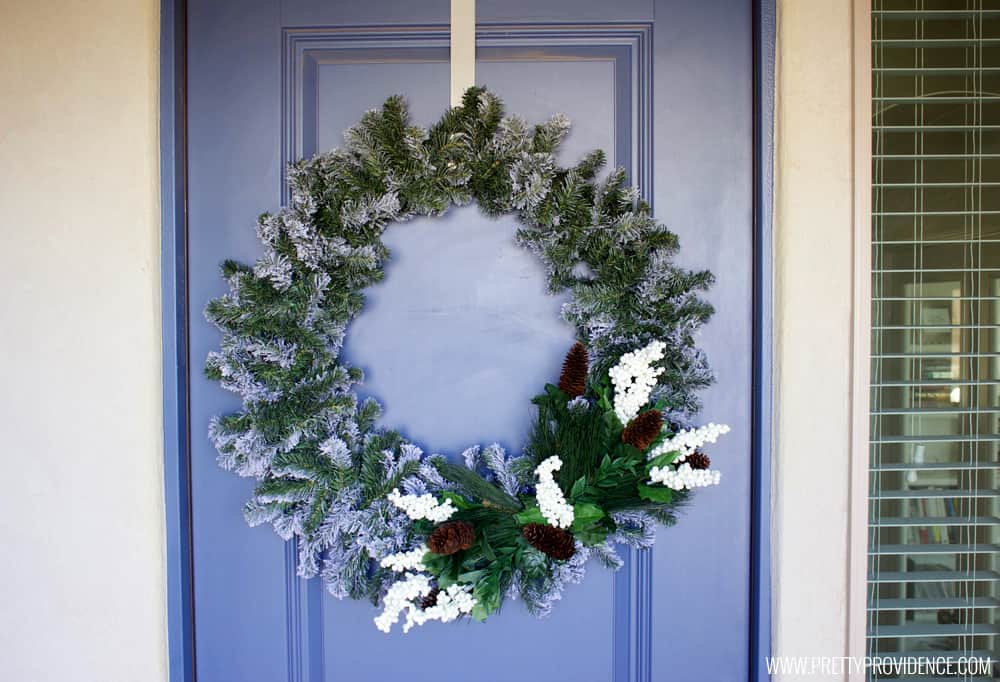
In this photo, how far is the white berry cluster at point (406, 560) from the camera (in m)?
0.85

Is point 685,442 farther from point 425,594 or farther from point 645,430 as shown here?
point 425,594

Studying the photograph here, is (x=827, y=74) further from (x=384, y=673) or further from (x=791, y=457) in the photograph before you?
(x=384, y=673)

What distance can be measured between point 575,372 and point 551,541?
0.94 feet

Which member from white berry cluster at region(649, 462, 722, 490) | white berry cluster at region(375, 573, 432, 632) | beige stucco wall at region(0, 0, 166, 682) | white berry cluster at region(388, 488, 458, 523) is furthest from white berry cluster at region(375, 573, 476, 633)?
beige stucco wall at region(0, 0, 166, 682)

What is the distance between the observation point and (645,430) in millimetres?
813

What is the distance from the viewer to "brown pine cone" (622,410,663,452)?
812 millimetres

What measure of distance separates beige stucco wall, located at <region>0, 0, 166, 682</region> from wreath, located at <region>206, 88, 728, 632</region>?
0.23 meters

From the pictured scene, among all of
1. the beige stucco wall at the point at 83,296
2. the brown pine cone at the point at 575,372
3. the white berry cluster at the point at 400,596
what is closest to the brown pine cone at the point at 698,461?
the brown pine cone at the point at 575,372

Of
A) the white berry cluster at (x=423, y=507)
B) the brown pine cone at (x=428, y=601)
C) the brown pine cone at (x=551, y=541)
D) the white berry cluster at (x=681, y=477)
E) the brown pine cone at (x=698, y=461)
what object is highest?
the brown pine cone at (x=698, y=461)

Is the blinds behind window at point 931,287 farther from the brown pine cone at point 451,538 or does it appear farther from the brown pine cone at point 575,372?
the brown pine cone at point 451,538

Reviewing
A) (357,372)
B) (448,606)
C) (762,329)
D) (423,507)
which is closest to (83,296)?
(357,372)

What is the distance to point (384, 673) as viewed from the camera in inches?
40.3

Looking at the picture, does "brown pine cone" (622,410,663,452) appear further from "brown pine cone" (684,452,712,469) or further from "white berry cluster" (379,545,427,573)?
"white berry cluster" (379,545,427,573)

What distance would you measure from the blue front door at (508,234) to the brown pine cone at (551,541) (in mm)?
216
